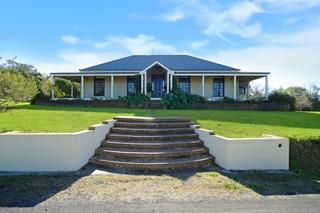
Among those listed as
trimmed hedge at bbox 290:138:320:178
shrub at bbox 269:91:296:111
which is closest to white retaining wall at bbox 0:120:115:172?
trimmed hedge at bbox 290:138:320:178

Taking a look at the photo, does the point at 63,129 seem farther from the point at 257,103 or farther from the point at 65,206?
the point at 257,103

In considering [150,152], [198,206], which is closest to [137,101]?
[150,152]

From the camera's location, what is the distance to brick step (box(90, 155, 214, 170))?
7898mm

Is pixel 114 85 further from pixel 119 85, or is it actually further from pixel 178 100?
pixel 178 100

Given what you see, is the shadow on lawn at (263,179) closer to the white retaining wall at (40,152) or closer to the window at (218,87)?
the white retaining wall at (40,152)

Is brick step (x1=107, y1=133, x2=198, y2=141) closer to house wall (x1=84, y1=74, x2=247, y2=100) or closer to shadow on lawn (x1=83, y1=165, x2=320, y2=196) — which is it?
shadow on lawn (x1=83, y1=165, x2=320, y2=196)

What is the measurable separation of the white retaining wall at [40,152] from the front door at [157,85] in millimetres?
20171

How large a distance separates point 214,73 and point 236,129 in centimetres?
1678

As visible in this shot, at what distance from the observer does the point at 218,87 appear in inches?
1125

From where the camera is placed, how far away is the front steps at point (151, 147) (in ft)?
26.6

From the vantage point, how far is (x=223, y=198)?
5.76m

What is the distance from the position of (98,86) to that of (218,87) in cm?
1120

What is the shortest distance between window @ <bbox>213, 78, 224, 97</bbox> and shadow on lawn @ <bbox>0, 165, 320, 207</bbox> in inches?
824

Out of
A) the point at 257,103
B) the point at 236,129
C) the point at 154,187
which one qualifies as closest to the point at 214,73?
the point at 257,103
